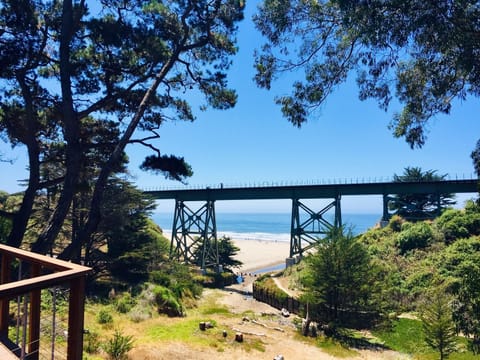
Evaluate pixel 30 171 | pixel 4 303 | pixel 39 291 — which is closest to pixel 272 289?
pixel 30 171

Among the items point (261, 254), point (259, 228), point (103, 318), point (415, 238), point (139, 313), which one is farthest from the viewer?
point (259, 228)

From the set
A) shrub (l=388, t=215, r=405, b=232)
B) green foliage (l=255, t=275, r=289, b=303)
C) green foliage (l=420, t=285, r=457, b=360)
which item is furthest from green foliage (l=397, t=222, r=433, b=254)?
green foliage (l=420, t=285, r=457, b=360)

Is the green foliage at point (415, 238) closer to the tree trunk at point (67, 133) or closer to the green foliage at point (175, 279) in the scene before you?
the green foliage at point (175, 279)

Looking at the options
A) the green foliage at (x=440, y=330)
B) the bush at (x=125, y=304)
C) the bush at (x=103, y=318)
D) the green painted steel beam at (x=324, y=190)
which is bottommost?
the bush at (x=125, y=304)

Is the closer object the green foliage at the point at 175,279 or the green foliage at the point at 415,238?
the green foliage at the point at 175,279

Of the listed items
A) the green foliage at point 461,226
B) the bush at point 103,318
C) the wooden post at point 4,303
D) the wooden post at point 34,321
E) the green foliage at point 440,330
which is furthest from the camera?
the green foliage at point 461,226

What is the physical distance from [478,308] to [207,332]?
7.42m

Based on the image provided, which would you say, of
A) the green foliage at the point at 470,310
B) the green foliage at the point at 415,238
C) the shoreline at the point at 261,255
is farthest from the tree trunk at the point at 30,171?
the shoreline at the point at 261,255

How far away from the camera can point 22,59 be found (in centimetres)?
711

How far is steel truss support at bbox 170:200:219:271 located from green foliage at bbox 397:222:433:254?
13.7 meters

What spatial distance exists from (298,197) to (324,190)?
2.03 meters

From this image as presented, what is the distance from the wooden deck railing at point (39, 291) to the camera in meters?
1.66

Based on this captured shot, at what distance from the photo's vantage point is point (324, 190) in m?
23.6

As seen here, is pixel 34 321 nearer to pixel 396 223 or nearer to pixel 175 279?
pixel 175 279
